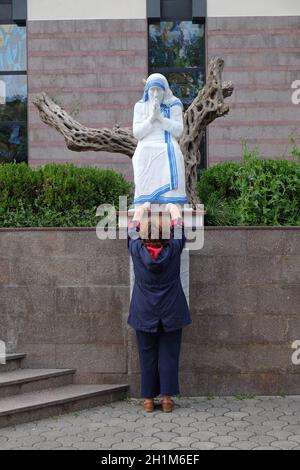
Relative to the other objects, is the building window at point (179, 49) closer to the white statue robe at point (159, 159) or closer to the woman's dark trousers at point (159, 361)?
the white statue robe at point (159, 159)

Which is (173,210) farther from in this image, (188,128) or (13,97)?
(13,97)

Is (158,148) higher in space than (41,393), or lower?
higher

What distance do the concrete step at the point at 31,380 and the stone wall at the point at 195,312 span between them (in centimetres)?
15

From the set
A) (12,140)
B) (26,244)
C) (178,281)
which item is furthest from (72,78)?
(178,281)

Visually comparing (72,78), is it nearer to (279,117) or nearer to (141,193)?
(279,117)

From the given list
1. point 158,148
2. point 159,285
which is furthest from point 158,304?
point 158,148

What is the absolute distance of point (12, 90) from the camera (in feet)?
42.6

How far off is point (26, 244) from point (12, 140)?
651cm

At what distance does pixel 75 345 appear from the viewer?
6.84 metres

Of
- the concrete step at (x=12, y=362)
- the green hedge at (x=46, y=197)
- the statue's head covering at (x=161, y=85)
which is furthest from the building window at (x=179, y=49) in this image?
the concrete step at (x=12, y=362)

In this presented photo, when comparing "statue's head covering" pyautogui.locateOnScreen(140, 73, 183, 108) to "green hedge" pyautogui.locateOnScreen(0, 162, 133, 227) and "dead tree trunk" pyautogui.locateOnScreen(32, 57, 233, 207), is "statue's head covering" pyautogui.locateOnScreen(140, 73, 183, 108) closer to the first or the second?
"dead tree trunk" pyautogui.locateOnScreen(32, 57, 233, 207)

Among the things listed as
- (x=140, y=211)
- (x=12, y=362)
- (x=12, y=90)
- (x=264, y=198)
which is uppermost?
(x=12, y=90)

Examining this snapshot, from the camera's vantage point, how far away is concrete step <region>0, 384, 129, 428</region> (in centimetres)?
573

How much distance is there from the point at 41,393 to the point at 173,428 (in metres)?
1.50
